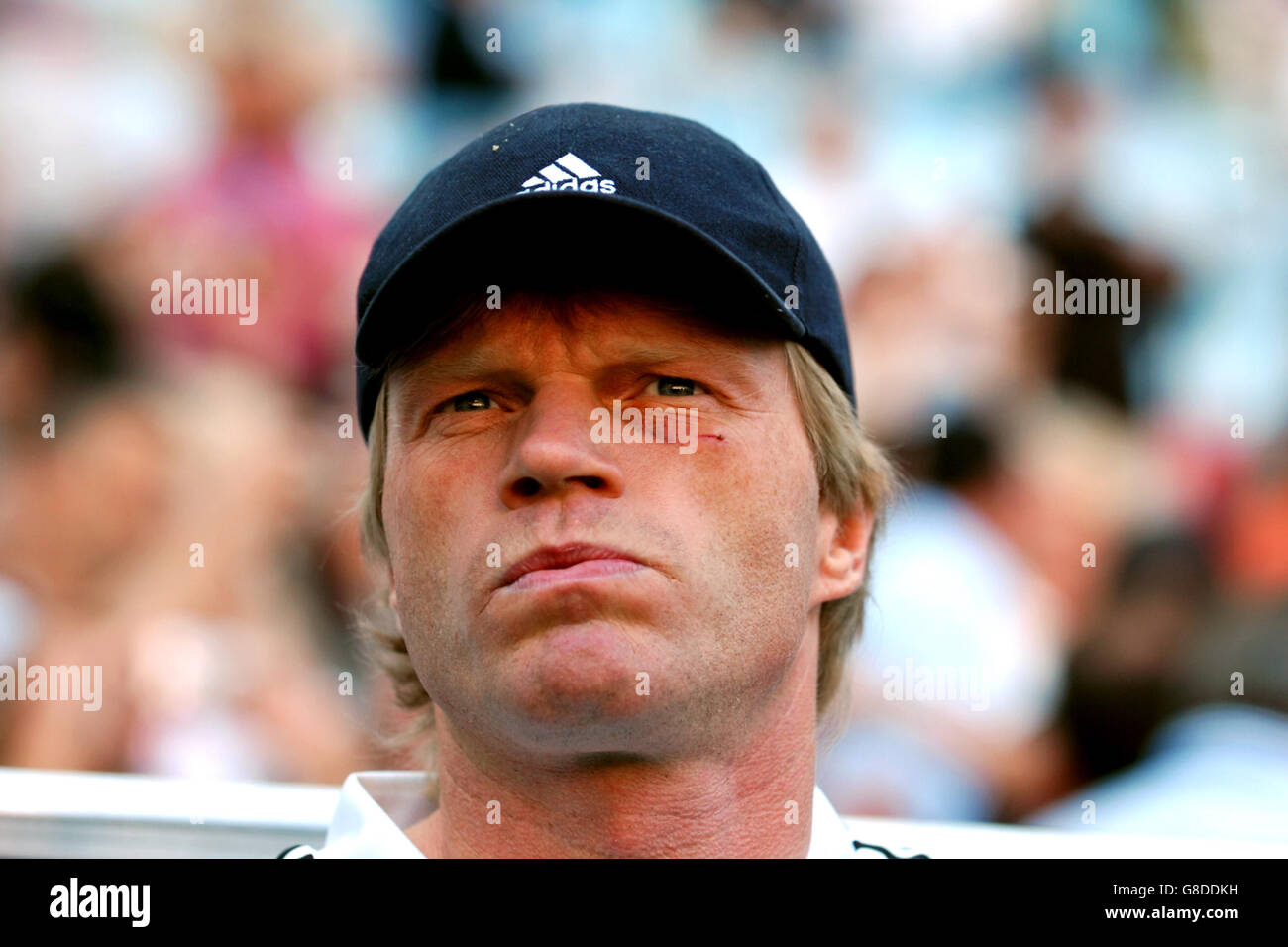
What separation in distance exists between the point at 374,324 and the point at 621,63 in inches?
120

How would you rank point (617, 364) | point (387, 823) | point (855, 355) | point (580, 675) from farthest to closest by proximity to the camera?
point (855, 355), point (387, 823), point (617, 364), point (580, 675)

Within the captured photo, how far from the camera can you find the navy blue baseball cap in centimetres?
183

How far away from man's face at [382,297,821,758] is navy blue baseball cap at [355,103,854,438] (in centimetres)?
5

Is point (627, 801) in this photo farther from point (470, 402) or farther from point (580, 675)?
point (470, 402)

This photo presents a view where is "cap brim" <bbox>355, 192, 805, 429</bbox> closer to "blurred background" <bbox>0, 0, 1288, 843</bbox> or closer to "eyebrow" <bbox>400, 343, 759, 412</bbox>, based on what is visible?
"eyebrow" <bbox>400, 343, 759, 412</bbox>

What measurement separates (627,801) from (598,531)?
0.38 m

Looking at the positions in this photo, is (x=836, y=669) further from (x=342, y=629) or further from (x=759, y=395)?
(x=342, y=629)

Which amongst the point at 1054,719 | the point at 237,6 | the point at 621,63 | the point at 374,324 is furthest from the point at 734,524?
the point at 237,6

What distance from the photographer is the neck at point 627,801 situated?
187 centimetres

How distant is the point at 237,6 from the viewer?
4.81 meters

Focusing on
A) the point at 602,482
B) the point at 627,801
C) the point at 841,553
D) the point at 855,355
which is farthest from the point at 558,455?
the point at 855,355

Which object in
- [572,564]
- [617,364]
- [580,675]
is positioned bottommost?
[580,675]

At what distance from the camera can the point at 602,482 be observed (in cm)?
175

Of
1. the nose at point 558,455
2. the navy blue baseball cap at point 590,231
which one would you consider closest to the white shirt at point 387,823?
the nose at point 558,455
